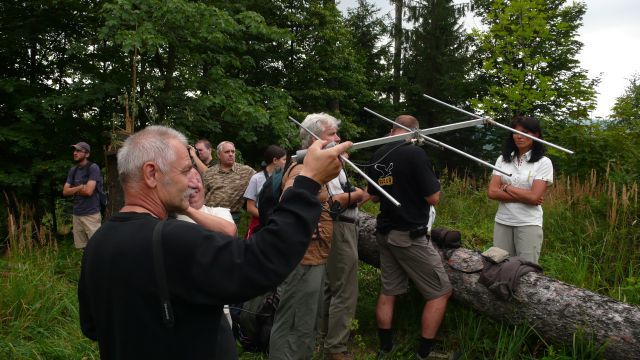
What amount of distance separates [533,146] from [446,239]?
1.11 meters

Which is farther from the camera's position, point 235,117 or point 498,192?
point 235,117

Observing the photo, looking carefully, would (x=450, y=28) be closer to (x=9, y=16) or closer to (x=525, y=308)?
(x=9, y=16)

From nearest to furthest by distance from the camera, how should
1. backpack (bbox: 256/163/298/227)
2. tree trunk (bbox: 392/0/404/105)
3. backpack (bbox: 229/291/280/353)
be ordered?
backpack (bbox: 256/163/298/227)
backpack (bbox: 229/291/280/353)
tree trunk (bbox: 392/0/404/105)

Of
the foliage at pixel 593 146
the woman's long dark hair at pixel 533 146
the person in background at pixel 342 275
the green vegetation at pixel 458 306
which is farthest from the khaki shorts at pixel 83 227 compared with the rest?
the foliage at pixel 593 146

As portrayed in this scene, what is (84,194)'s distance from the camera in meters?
6.77

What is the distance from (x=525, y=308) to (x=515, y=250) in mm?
787

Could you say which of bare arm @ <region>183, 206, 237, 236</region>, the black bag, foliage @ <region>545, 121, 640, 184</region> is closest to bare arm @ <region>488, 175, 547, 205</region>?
the black bag

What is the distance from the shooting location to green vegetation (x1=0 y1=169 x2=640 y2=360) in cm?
370

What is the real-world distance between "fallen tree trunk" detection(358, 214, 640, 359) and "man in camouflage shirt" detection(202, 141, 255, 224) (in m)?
2.82

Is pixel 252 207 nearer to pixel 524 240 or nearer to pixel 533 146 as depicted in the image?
pixel 524 240

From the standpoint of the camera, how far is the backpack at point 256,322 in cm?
410

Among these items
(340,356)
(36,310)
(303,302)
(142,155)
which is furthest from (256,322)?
(142,155)

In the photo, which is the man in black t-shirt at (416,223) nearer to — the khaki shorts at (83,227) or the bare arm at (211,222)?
the bare arm at (211,222)

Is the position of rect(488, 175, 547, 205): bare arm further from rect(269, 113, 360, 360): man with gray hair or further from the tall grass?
the tall grass
